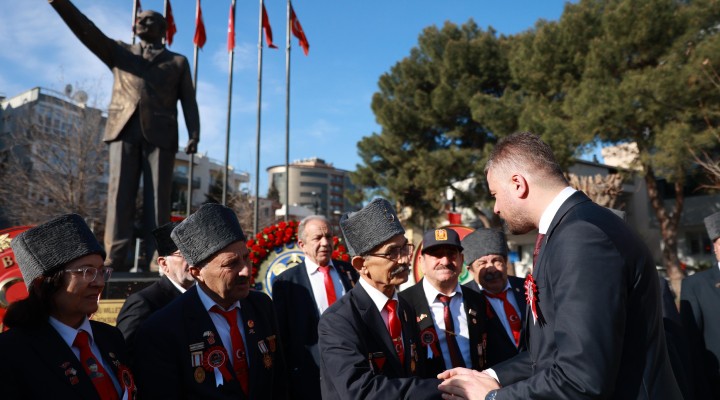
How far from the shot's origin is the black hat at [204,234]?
2910mm

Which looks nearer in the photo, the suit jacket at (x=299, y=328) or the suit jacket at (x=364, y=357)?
the suit jacket at (x=364, y=357)

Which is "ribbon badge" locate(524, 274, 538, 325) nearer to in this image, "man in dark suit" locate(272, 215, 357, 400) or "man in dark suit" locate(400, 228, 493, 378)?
"man in dark suit" locate(400, 228, 493, 378)

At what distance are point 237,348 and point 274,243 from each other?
10.9ft

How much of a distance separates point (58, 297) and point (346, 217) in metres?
1.53

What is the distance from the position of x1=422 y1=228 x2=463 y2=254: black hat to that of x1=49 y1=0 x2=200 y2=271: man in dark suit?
343 centimetres

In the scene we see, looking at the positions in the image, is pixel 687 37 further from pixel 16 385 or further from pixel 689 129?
pixel 16 385

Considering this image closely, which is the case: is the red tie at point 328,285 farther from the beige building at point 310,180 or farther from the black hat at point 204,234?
the beige building at point 310,180

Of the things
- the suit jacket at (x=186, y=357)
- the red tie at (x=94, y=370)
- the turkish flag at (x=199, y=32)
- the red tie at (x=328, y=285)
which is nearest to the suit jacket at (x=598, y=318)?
the suit jacket at (x=186, y=357)

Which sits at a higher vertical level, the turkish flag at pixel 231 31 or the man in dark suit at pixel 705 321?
the turkish flag at pixel 231 31

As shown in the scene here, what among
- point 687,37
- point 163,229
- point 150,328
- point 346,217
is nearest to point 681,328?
point 346,217

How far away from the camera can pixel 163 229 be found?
4.23m

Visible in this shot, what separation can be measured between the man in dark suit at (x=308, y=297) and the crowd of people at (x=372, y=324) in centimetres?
2

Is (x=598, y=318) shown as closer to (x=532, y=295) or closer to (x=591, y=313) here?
(x=591, y=313)

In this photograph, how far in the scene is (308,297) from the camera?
4301 mm
